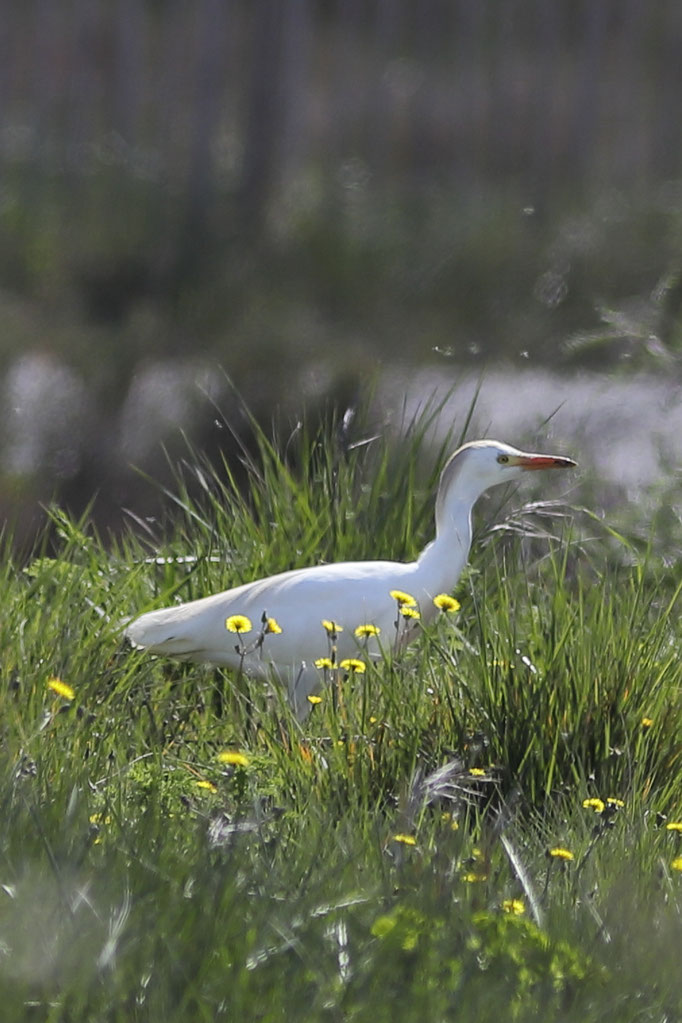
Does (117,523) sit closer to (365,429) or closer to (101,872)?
(365,429)

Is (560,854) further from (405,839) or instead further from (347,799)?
(347,799)

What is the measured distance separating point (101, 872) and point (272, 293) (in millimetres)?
5915

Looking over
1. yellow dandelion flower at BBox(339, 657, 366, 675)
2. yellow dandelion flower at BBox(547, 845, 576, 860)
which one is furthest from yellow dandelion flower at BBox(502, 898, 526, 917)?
yellow dandelion flower at BBox(339, 657, 366, 675)

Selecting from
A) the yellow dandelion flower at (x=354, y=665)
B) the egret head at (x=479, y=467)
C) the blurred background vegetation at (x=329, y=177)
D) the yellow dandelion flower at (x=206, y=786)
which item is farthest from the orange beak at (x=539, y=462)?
the blurred background vegetation at (x=329, y=177)

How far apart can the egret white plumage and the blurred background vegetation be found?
3.39 m

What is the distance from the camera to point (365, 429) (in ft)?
15.4

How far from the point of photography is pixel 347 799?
9.89ft

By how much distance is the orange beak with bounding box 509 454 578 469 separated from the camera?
4.14 metres

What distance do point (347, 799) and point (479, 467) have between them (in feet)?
4.42

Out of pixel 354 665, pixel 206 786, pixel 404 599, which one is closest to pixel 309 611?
pixel 404 599

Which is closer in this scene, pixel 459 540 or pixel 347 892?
pixel 347 892

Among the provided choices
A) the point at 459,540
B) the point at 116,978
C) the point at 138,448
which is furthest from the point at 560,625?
the point at 138,448

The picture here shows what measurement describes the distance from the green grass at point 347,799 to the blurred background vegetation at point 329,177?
3202 millimetres

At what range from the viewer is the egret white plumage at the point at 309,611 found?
3.69m
